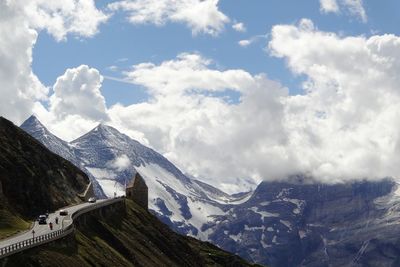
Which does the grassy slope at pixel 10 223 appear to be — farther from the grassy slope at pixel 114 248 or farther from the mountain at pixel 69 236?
the grassy slope at pixel 114 248

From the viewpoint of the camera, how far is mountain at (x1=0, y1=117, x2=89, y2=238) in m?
138

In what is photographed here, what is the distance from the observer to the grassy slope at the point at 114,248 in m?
95.4

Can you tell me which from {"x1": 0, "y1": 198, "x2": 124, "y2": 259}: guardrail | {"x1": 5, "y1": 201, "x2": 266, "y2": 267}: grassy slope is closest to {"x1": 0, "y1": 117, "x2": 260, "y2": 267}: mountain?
{"x1": 5, "y1": 201, "x2": 266, "y2": 267}: grassy slope

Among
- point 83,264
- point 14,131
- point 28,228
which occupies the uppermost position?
point 14,131

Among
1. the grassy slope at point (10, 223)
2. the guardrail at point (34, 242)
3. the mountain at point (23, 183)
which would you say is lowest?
the guardrail at point (34, 242)

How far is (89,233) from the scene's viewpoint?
13838 cm

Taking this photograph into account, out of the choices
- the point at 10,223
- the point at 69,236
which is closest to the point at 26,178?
the point at 10,223

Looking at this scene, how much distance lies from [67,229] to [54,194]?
68.1 metres

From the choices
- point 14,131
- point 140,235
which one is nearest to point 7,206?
point 140,235

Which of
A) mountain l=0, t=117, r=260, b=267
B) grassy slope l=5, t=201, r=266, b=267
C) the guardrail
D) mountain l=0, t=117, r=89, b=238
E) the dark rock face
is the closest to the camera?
the guardrail

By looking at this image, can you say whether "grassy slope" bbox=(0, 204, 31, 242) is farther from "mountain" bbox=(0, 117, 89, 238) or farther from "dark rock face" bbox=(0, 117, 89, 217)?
"dark rock face" bbox=(0, 117, 89, 217)

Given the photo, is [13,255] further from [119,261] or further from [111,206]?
[111,206]

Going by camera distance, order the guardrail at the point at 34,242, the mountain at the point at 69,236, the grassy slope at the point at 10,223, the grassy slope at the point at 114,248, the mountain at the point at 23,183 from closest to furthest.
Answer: the guardrail at the point at 34,242 → the grassy slope at the point at 114,248 → the mountain at the point at 69,236 → the grassy slope at the point at 10,223 → the mountain at the point at 23,183

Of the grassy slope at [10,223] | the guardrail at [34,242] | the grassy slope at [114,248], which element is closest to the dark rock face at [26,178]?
the grassy slope at [10,223]
